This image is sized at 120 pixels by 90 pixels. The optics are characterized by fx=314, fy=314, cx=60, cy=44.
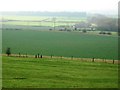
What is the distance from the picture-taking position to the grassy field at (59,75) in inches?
746

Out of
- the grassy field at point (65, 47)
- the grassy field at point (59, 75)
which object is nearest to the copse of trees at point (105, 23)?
the grassy field at point (65, 47)

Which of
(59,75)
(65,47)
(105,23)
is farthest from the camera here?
(105,23)

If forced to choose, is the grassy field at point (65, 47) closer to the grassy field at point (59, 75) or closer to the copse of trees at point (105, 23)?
the grassy field at point (59, 75)

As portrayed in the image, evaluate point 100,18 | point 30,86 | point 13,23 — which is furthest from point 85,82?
point 13,23

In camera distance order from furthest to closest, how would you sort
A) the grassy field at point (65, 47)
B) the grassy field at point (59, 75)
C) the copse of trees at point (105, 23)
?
1. the copse of trees at point (105, 23)
2. the grassy field at point (65, 47)
3. the grassy field at point (59, 75)

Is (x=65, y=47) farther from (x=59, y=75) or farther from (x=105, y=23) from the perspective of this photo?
(x=105, y=23)

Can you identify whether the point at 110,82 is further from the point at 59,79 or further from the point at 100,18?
the point at 100,18

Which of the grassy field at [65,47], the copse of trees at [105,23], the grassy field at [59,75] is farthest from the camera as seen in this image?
the copse of trees at [105,23]

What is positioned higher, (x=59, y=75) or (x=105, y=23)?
(x=105, y=23)

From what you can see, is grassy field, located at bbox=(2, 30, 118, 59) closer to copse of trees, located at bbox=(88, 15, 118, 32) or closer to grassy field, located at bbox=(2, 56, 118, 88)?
grassy field, located at bbox=(2, 56, 118, 88)

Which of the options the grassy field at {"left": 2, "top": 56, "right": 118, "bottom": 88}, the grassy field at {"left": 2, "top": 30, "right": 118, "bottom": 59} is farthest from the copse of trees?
the grassy field at {"left": 2, "top": 56, "right": 118, "bottom": 88}

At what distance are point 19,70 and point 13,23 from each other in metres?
155

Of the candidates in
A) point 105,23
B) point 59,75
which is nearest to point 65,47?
point 59,75

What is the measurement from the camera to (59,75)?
22781 millimetres
